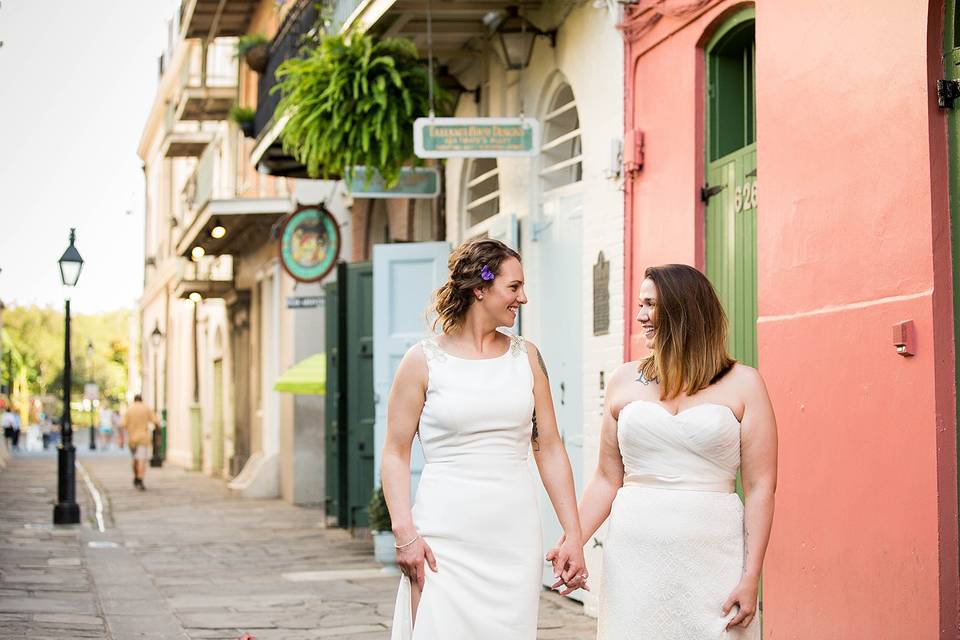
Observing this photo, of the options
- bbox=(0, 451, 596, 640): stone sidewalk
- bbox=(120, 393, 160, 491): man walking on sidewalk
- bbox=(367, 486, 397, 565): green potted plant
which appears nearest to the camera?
bbox=(0, 451, 596, 640): stone sidewalk

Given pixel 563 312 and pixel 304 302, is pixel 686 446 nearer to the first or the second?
pixel 563 312

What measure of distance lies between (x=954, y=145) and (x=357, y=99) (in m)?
7.47

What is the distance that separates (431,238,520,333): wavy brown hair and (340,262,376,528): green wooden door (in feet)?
35.6

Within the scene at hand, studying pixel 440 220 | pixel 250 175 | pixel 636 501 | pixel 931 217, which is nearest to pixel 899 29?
pixel 931 217

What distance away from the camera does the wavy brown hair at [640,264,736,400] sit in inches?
181

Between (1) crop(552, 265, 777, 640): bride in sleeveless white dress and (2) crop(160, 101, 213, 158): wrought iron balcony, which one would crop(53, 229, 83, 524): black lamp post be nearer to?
(1) crop(552, 265, 777, 640): bride in sleeveless white dress

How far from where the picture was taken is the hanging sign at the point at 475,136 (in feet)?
36.4

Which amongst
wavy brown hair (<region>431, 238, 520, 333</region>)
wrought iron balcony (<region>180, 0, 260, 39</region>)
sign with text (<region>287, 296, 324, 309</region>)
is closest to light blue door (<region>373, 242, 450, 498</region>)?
sign with text (<region>287, 296, 324, 309</region>)

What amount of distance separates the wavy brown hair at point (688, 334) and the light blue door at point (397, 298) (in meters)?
9.46

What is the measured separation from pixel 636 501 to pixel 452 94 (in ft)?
32.4

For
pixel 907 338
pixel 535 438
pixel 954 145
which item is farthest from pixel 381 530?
pixel 535 438

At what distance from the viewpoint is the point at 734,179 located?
8.38 metres

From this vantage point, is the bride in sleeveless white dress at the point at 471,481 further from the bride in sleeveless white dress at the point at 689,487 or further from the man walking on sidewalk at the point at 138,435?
the man walking on sidewalk at the point at 138,435

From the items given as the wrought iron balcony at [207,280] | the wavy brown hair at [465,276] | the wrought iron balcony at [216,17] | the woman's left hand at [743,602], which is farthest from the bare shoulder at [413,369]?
the wrought iron balcony at [207,280]
